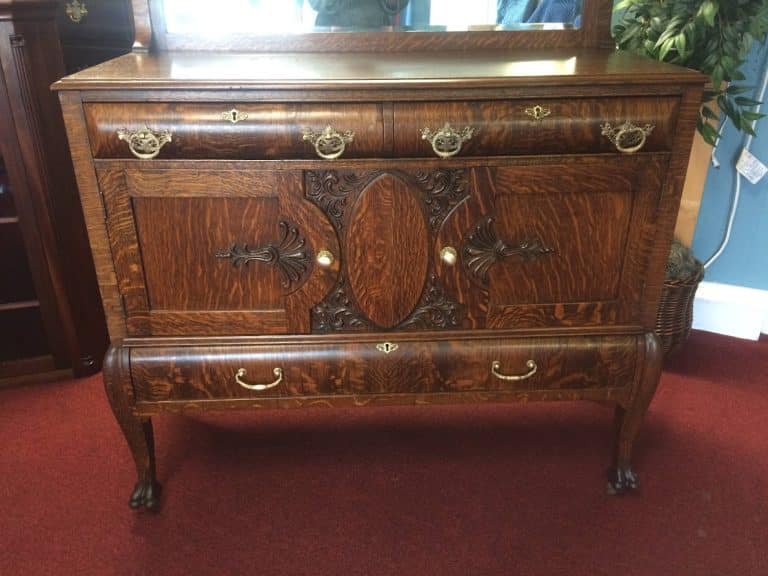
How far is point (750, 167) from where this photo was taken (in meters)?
2.02

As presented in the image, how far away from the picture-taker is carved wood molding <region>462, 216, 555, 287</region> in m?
1.28

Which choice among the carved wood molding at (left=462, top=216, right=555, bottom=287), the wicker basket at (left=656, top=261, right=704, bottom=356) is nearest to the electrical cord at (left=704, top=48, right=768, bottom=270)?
the wicker basket at (left=656, top=261, right=704, bottom=356)

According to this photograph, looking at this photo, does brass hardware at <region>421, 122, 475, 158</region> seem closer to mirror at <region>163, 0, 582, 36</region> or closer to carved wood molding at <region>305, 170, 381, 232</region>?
carved wood molding at <region>305, 170, 381, 232</region>

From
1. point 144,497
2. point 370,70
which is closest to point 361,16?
point 370,70

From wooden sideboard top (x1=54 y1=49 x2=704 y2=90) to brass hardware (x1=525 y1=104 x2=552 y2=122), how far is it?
0.14 feet

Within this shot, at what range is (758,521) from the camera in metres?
1.49

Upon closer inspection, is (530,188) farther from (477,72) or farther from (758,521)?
(758,521)

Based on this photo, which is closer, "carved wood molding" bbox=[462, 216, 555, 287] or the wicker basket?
"carved wood molding" bbox=[462, 216, 555, 287]

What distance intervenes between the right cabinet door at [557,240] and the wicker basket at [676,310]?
64 centimetres

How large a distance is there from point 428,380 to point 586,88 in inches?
25.6

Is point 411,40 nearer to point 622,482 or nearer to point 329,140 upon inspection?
point 329,140

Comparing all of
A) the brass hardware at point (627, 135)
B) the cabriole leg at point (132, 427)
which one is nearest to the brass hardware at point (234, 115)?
the cabriole leg at point (132, 427)

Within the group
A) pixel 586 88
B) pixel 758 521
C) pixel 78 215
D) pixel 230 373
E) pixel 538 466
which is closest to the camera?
pixel 586 88

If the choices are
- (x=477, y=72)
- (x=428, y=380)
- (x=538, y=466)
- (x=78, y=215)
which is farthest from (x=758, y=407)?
(x=78, y=215)
